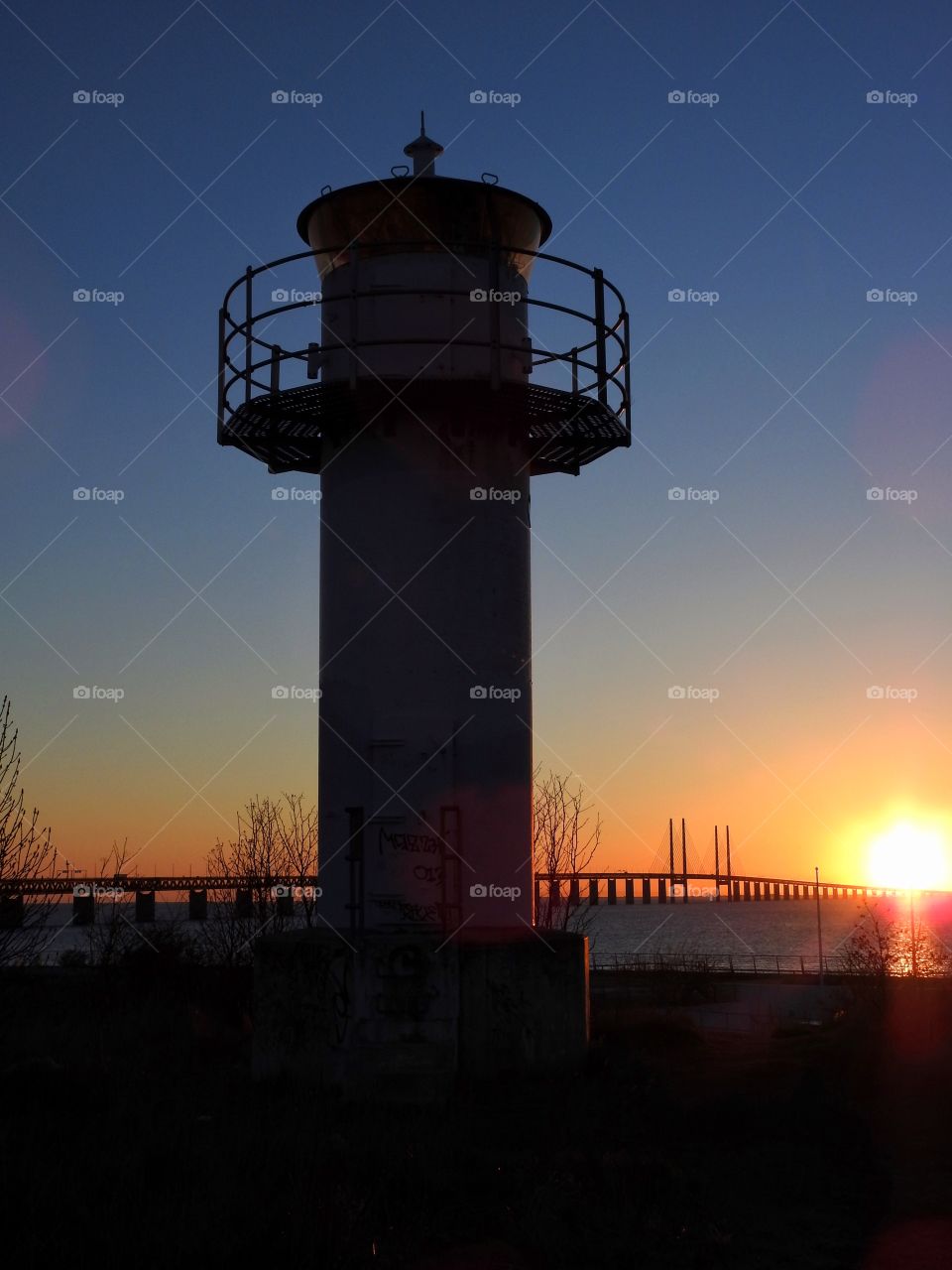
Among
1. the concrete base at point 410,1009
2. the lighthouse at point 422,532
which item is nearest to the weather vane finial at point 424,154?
the lighthouse at point 422,532

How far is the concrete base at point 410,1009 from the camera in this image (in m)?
13.3

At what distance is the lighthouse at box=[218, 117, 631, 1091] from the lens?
14.3m

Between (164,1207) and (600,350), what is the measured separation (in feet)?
33.3

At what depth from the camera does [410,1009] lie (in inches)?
528

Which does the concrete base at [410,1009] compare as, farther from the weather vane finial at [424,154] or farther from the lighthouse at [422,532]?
the weather vane finial at [424,154]

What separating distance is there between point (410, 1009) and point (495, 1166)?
3123 millimetres

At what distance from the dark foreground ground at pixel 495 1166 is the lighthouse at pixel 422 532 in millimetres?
2438

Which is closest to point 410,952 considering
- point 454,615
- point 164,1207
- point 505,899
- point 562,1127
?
point 505,899

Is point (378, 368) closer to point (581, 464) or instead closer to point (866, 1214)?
point (581, 464)

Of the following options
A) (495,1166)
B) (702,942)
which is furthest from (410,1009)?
(702,942)

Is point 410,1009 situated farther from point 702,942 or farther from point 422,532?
point 702,942

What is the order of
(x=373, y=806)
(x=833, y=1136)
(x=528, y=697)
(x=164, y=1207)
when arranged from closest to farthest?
(x=164, y=1207) → (x=833, y=1136) → (x=373, y=806) → (x=528, y=697)

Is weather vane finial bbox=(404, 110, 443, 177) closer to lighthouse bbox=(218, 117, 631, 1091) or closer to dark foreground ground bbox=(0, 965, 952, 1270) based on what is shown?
lighthouse bbox=(218, 117, 631, 1091)

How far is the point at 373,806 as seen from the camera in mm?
14250
